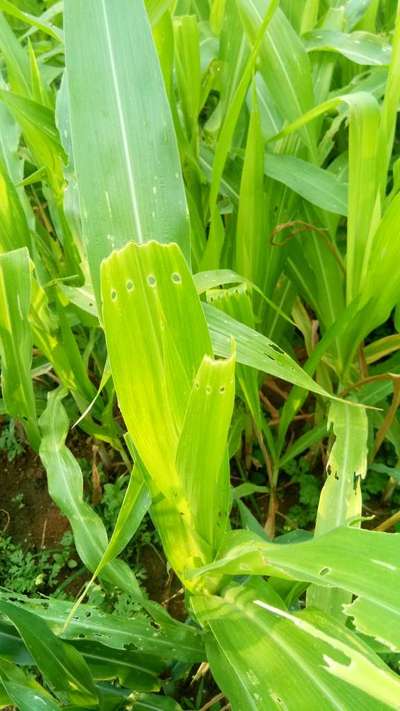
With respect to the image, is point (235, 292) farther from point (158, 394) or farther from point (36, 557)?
point (36, 557)

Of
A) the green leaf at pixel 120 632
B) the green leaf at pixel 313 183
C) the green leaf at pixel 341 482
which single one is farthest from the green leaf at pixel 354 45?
the green leaf at pixel 120 632

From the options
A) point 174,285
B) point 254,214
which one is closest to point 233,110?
point 254,214

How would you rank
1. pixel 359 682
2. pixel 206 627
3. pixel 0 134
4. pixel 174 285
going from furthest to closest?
pixel 0 134 → pixel 206 627 → pixel 174 285 → pixel 359 682

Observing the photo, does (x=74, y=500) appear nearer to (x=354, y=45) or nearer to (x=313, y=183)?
(x=313, y=183)

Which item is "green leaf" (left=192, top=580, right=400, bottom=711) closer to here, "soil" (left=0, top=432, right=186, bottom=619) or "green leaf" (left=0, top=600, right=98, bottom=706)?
"green leaf" (left=0, top=600, right=98, bottom=706)

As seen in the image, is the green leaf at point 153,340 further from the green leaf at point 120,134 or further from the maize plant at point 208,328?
the green leaf at point 120,134

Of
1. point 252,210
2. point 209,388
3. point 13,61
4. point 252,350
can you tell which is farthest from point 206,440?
point 13,61

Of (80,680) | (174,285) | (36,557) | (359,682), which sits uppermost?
(174,285)
